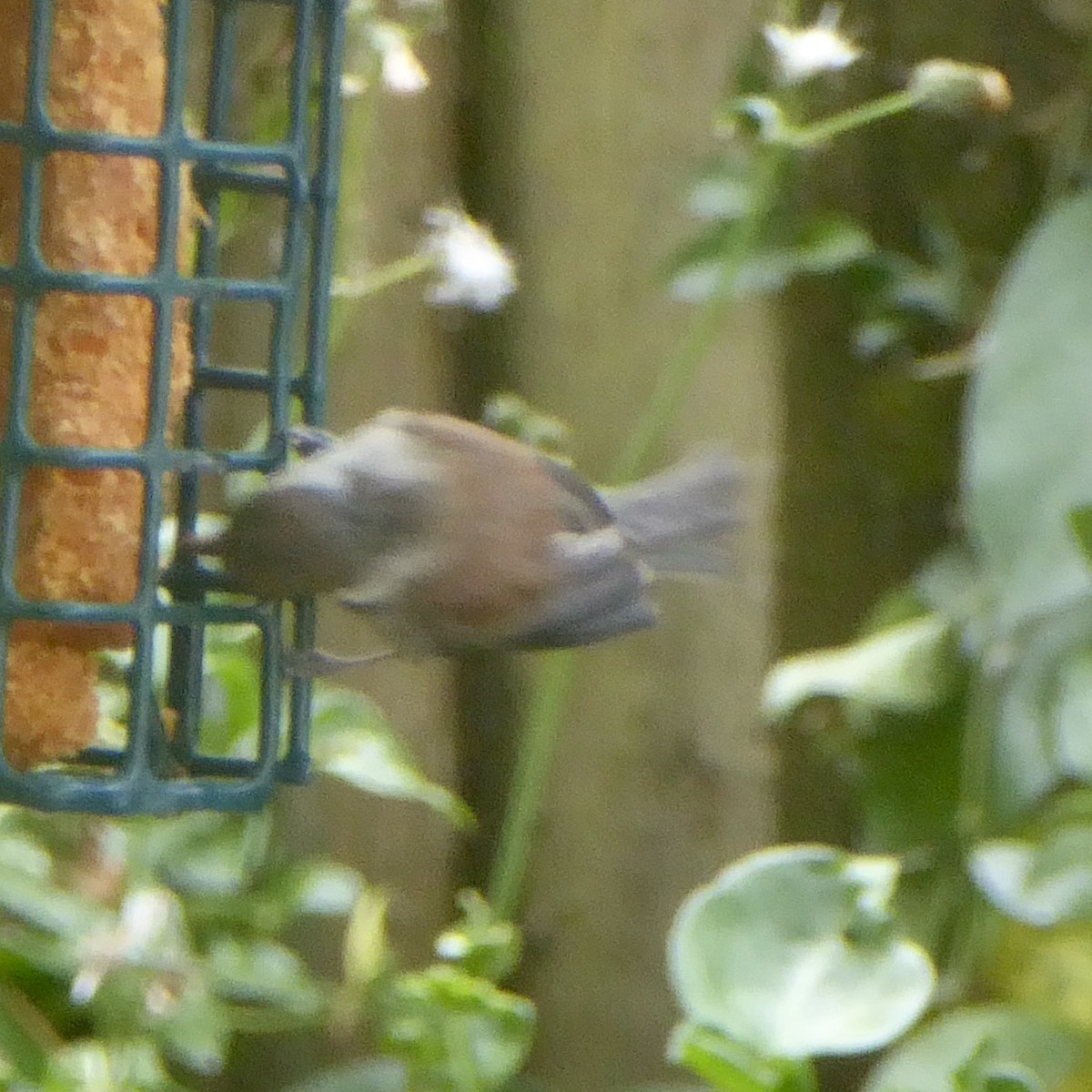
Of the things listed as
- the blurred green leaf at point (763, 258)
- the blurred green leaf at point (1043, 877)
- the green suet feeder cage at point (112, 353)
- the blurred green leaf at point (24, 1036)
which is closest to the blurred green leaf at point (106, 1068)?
the blurred green leaf at point (24, 1036)

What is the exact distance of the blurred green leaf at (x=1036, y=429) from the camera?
58.7 inches

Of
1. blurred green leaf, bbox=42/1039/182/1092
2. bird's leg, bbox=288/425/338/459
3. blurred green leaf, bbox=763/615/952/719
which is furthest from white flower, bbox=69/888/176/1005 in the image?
blurred green leaf, bbox=763/615/952/719

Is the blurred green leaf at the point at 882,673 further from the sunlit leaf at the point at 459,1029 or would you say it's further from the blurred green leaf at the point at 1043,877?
the sunlit leaf at the point at 459,1029

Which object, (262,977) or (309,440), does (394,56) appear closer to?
(309,440)

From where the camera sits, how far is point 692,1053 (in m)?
1.25

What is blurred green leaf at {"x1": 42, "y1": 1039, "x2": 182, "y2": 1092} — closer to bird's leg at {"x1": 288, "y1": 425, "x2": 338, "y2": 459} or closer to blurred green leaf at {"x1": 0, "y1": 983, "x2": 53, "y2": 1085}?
blurred green leaf at {"x1": 0, "y1": 983, "x2": 53, "y2": 1085}

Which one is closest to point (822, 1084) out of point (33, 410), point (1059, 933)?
point (1059, 933)

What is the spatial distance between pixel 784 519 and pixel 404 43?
58cm

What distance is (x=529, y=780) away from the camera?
1.57 metres

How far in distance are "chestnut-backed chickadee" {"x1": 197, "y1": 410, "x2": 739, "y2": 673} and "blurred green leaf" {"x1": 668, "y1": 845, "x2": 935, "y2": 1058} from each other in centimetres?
34

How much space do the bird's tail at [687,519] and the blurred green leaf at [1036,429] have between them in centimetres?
40

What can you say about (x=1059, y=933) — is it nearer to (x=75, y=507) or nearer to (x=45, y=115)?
(x=75, y=507)

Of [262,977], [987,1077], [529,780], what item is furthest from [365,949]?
[987,1077]

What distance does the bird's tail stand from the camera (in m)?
1.17
